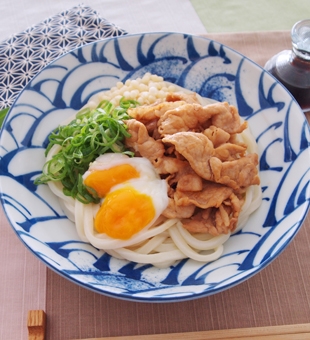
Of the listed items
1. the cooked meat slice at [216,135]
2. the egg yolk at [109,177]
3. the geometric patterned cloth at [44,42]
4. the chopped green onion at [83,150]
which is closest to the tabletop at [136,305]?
the chopped green onion at [83,150]

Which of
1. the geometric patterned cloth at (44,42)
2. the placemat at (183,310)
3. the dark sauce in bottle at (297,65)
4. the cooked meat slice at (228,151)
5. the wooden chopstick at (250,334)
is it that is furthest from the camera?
the geometric patterned cloth at (44,42)

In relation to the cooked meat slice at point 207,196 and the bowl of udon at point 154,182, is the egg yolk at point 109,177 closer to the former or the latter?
the bowl of udon at point 154,182

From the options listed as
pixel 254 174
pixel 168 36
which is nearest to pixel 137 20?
pixel 168 36

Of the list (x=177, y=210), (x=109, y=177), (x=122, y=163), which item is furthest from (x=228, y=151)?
(x=109, y=177)

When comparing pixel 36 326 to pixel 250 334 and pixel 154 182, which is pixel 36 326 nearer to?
pixel 154 182

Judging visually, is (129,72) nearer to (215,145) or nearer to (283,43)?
(215,145)

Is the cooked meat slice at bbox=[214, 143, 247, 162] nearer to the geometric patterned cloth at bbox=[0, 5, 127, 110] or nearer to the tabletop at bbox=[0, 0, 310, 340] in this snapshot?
the tabletop at bbox=[0, 0, 310, 340]

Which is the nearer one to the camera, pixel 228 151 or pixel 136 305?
pixel 136 305
